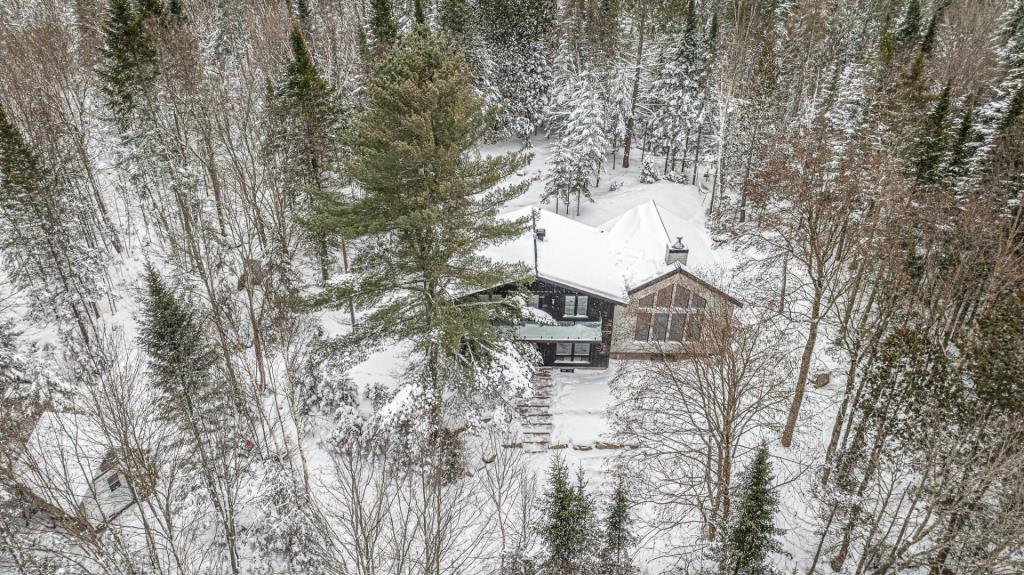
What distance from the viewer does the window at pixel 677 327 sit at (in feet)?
81.7

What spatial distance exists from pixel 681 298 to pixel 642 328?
224 cm

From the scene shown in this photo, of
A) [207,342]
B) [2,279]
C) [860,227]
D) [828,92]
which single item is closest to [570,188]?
[828,92]

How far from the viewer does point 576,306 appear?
80.6 feet

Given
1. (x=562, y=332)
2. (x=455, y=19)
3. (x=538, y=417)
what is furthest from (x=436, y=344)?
(x=455, y=19)

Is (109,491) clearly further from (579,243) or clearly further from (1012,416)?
(1012,416)

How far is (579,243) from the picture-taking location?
87.8 ft

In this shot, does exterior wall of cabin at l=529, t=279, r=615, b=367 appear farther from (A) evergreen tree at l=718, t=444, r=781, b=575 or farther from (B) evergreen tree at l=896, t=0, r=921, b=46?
(B) evergreen tree at l=896, t=0, r=921, b=46

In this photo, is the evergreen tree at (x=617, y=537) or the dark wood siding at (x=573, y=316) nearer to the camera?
the evergreen tree at (x=617, y=537)

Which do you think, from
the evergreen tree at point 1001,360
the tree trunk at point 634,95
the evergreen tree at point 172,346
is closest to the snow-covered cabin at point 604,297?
the evergreen tree at point 1001,360

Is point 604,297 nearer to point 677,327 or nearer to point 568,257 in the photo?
point 568,257

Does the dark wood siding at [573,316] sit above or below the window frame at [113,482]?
above

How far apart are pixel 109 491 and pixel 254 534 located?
6.31 metres

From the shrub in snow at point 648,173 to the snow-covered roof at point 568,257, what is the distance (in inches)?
684

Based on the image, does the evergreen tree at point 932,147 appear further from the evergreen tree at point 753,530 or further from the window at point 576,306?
the evergreen tree at point 753,530
